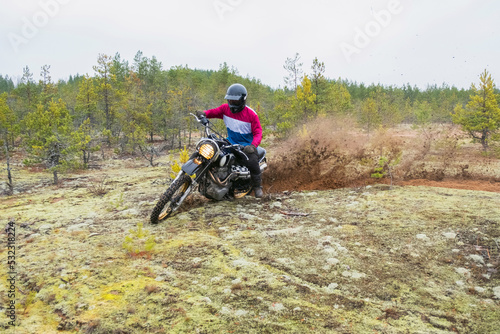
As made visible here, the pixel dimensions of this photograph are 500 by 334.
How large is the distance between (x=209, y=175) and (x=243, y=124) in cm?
136

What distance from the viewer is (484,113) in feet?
67.6

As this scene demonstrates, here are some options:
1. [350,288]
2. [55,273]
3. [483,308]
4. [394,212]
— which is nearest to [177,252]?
[55,273]

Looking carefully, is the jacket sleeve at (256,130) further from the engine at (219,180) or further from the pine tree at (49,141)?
the pine tree at (49,141)

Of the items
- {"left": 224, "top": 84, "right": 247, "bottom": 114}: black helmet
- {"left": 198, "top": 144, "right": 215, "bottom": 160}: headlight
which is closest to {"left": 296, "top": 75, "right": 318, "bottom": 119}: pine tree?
{"left": 224, "top": 84, "right": 247, "bottom": 114}: black helmet

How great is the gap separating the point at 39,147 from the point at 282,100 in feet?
50.1

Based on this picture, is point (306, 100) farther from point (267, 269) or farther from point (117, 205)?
point (267, 269)

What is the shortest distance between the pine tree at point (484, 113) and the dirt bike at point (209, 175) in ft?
68.7

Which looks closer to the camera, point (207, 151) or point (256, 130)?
point (207, 151)

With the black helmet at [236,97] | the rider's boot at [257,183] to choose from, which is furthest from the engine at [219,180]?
the black helmet at [236,97]

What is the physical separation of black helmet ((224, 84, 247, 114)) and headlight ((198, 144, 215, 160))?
3.62 feet

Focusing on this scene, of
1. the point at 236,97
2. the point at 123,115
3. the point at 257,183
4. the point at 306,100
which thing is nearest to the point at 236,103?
the point at 236,97

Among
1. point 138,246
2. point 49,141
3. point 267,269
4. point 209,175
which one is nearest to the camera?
point 267,269

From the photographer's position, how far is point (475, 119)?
20875 mm

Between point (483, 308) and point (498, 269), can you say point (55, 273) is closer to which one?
point (483, 308)
